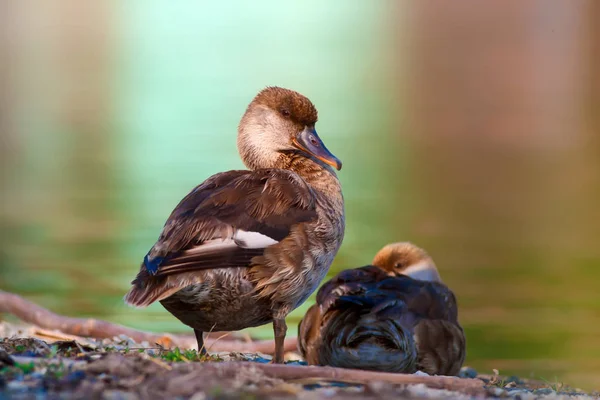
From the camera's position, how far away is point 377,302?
7.38 meters

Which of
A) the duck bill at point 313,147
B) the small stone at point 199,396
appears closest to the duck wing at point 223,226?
the duck bill at point 313,147

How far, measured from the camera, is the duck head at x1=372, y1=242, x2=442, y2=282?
912cm

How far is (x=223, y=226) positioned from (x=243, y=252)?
18cm

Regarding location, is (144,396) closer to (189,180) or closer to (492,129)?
(189,180)

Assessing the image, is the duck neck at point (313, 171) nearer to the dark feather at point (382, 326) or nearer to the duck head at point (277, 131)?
the duck head at point (277, 131)

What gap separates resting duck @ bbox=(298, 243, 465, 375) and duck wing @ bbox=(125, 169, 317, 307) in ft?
3.97

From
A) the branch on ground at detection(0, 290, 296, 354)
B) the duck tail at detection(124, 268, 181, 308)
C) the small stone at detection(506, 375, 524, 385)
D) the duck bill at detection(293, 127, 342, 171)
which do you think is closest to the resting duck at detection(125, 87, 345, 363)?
the duck tail at detection(124, 268, 181, 308)

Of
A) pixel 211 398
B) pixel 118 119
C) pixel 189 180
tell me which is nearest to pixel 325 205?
pixel 211 398

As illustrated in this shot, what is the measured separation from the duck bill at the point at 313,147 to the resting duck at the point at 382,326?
0.97 m

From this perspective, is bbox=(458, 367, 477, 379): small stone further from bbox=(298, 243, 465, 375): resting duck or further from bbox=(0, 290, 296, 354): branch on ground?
bbox=(0, 290, 296, 354): branch on ground

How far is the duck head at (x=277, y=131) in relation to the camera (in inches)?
283

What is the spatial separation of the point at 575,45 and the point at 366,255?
26.5 meters

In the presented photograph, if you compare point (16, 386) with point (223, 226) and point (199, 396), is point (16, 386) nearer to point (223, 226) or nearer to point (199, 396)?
Result: point (199, 396)

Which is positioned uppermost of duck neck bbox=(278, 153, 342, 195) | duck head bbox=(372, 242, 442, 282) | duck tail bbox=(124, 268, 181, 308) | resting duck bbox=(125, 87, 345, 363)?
duck neck bbox=(278, 153, 342, 195)
